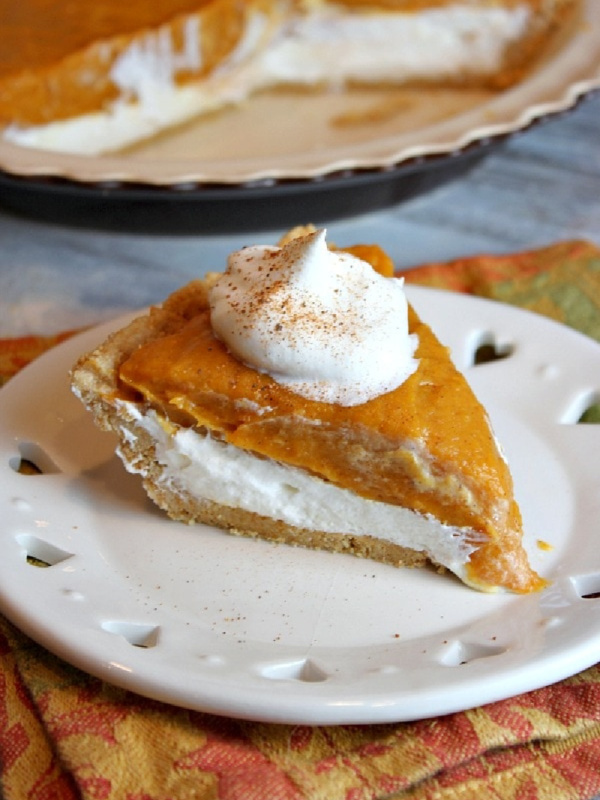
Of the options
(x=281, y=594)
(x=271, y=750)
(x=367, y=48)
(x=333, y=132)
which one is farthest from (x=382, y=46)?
(x=271, y=750)

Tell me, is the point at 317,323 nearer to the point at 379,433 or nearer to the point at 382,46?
the point at 379,433

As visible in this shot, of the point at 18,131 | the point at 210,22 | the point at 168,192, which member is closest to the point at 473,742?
the point at 168,192

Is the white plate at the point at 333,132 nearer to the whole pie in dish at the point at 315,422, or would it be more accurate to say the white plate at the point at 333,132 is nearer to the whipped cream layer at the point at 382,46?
the whipped cream layer at the point at 382,46

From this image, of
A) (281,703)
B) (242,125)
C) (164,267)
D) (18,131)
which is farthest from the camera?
(242,125)

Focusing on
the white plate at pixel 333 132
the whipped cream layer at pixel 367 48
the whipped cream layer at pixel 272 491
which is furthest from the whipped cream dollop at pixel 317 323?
the whipped cream layer at pixel 367 48

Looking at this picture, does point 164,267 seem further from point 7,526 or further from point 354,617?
point 354,617

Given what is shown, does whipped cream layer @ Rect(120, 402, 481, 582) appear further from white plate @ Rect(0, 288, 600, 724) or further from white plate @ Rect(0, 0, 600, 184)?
white plate @ Rect(0, 0, 600, 184)

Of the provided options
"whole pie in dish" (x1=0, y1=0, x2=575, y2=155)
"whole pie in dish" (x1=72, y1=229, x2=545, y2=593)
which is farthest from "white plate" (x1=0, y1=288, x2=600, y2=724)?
"whole pie in dish" (x1=0, y1=0, x2=575, y2=155)
